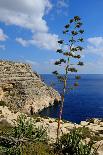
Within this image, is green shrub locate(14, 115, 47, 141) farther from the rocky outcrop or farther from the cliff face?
the cliff face

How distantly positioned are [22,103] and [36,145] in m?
82.9

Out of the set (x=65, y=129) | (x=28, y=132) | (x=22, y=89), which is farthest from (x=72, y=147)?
(x=22, y=89)

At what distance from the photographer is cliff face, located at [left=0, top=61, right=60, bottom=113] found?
10125cm

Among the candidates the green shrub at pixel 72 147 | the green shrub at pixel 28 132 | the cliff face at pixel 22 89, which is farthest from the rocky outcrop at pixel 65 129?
the cliff face at pixel 22 89

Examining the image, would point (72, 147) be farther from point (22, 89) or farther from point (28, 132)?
point (22, 89)

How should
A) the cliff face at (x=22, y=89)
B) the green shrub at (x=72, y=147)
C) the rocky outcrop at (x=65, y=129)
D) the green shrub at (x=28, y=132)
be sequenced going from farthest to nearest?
the cliff face at (x=22, y=89)
the rocky outcrop at (x=65, y=129)
the green shrub at (x=28, y=132)
the green shrub at (x=72, y=147)

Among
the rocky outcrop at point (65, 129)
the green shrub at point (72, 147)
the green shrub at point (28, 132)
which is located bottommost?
the rocky outcrop at point (65, 129)

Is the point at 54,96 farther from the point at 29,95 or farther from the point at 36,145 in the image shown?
the point at 36,145

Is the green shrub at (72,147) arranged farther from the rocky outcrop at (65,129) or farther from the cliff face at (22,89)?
the cliff face at (22,89)

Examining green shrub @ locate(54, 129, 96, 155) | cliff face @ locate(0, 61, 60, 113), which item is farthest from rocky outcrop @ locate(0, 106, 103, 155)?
cliff face @ locate(0, 61, 60, 113)

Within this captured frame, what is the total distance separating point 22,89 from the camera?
107312 mm

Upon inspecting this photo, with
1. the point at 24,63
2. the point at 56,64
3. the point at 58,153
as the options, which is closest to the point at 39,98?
the point at 24,63

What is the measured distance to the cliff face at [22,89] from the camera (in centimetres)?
10125

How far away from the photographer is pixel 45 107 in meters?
117
